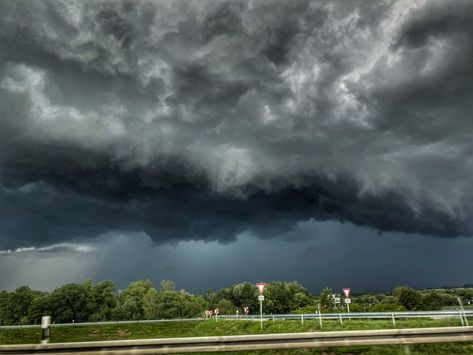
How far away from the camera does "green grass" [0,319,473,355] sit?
13049 millimetres

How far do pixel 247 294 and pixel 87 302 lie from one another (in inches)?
2380

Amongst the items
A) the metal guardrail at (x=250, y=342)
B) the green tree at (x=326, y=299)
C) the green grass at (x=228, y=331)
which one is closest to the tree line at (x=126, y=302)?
the green tree at (x=326, y=299)

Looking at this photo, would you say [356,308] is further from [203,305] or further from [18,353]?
[203,305]

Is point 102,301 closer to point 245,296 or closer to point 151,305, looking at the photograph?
point 151,305

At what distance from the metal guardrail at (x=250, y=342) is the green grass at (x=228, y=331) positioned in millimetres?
968

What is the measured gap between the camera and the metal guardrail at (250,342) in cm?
949

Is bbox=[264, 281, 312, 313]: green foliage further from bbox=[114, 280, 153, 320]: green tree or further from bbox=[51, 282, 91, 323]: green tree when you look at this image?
bbox=[51, 282, 91, 323]: green tree

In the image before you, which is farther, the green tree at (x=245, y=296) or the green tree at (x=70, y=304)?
the green tree at (x=245, y=296)

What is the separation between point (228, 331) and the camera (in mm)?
47531

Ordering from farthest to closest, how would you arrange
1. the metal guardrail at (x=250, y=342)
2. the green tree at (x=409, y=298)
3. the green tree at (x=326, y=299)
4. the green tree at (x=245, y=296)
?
the green tree at (x=245, y=296), the green tree at (x=326, y=299), the green tree at (x=409, y=298), the metal guardrail at (x=250, y=342)

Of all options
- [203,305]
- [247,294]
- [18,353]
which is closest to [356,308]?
[18,353]

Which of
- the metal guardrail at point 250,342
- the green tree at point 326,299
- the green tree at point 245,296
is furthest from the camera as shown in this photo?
the green tree at point 245,296

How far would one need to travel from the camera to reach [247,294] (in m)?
144

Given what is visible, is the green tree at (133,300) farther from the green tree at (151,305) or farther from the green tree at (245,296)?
the green tree at (245,296)
